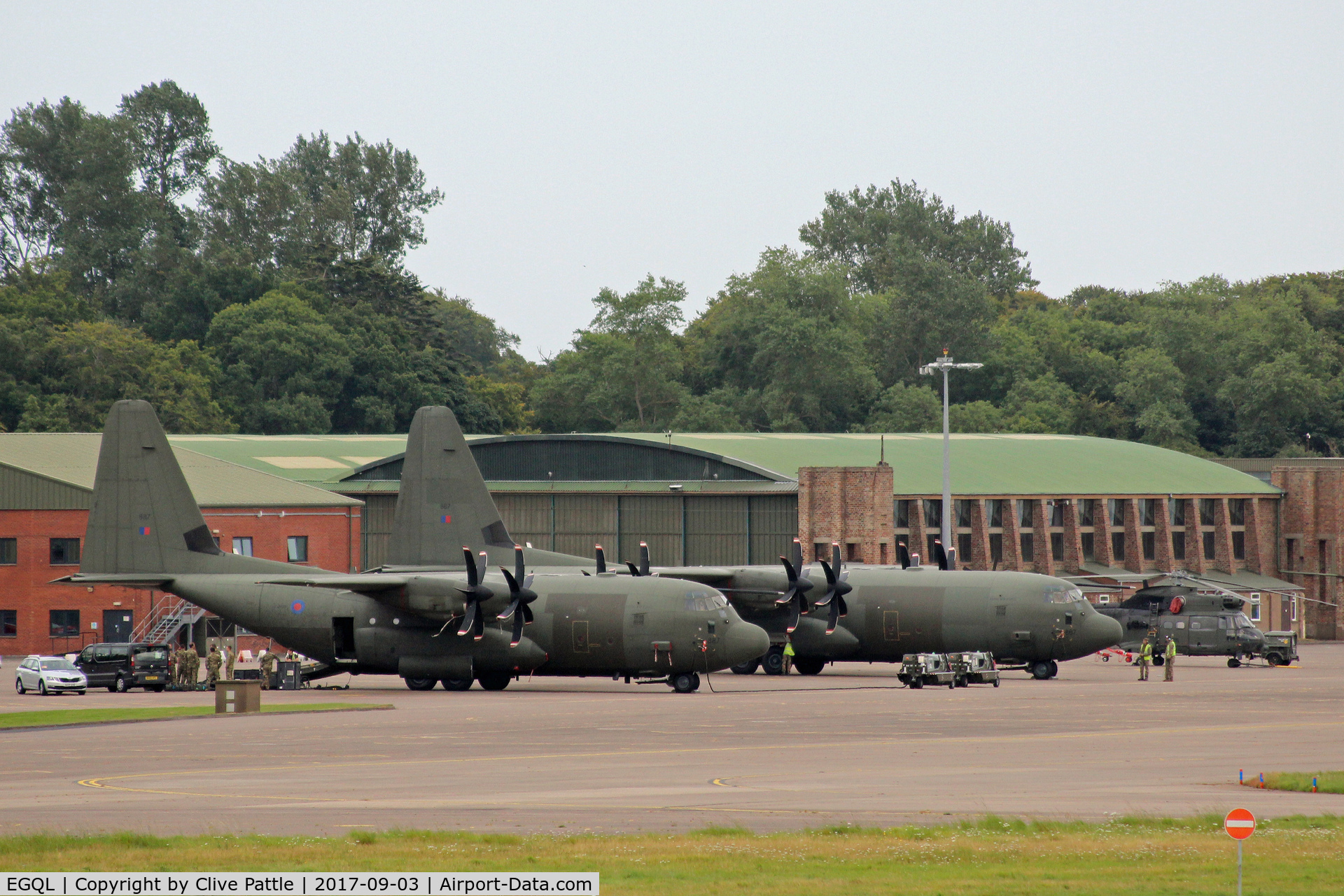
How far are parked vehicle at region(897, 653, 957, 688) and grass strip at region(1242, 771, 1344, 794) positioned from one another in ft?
83.3

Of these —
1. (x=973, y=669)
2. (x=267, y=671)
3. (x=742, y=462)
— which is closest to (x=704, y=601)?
(x=973, y=669)

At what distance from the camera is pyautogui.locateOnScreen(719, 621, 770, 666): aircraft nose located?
2007 inches

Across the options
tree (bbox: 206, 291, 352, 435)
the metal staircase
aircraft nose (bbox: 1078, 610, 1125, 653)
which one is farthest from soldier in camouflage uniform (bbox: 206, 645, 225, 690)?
tree (bbox: 206, 291, 352, 435)

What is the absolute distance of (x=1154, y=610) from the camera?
66.8 metres

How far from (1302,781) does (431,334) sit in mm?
122636

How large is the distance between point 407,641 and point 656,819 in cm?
3245

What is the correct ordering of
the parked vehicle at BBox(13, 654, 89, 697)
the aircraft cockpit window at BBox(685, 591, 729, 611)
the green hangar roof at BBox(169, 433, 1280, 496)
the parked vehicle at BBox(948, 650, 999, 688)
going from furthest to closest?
the green hangar roof at BBox(169, 433, 1280, 496)
the parked vehicle at BBox(948, 650, 999, 688)
the parked vehicle at BBox(13, 654, 89, 697)
the aircraft cockpit window at BBox(685, 591, 729, 611)

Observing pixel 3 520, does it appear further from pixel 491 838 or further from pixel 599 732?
pixel 491 838

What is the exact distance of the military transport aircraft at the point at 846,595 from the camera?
55.9 metres

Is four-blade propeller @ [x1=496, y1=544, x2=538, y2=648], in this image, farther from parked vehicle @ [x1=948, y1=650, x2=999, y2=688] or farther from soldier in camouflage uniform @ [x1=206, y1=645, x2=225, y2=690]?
parked vehicle @ [x1=948, y1=650, x2=999, y2=688]

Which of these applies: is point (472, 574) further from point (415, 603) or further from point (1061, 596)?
point (1061, 596)

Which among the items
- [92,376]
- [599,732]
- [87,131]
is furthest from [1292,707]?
[87,131]

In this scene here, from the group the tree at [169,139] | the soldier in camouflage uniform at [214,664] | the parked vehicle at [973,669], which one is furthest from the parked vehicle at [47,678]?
the tree at [169,139]

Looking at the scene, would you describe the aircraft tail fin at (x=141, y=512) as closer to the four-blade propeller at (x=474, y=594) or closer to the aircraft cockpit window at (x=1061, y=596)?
the four-blade propeller at (x=474, y=594)
